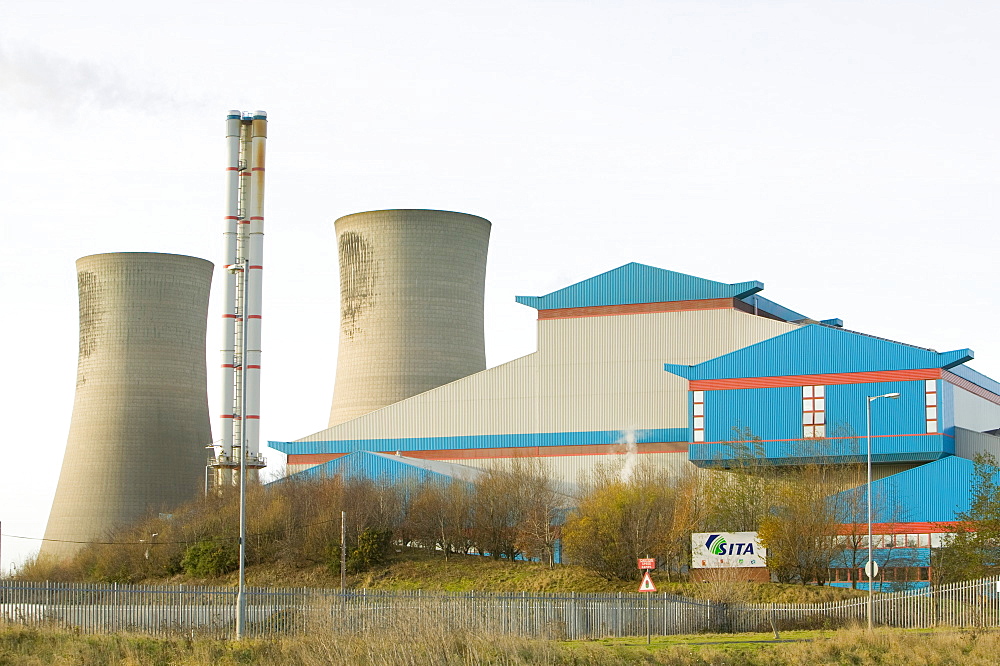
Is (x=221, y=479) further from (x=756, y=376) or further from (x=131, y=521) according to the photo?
(x=756, y=376)

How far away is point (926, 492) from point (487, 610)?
20.8m

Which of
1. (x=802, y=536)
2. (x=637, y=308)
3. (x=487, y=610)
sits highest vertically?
(x=637, y=308)

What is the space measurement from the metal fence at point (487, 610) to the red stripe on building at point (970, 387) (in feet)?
51.4

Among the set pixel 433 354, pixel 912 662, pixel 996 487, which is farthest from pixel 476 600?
pixel 433 354

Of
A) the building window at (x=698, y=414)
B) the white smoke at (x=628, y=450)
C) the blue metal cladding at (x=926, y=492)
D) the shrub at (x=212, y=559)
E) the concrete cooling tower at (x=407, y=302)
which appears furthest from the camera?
the concrete cooling tower at (x=407, y=302)

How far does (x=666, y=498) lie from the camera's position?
46.2 metres

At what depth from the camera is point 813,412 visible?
49.4 meters

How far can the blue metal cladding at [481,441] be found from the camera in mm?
54625

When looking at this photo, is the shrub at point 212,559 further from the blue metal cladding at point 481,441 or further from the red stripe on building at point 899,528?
the red stripe on building at point 899,528

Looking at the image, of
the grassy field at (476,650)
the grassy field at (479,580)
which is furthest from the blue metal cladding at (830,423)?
the grassy field at (476,650)

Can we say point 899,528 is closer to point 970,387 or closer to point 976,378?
point 970,387

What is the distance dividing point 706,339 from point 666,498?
9706 millimetres

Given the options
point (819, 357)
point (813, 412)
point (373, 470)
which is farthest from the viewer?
point (373, 470)

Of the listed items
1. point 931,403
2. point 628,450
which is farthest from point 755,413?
point 628,450
